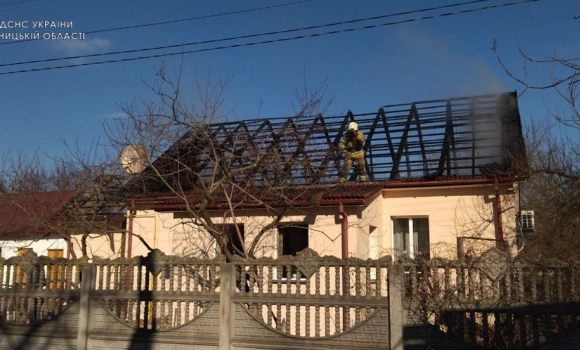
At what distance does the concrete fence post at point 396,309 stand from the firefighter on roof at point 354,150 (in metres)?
5.88

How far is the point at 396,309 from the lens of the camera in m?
5.64

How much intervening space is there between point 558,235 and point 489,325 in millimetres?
9824

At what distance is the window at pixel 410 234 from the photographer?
39.3 feet

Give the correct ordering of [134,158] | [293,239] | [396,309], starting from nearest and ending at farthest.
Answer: [396,309] < [134,158] < [293,239]

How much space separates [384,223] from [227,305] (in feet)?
21.3

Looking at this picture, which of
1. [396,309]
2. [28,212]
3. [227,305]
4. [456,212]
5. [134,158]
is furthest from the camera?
[28,212]

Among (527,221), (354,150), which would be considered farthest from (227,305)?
(527,221)

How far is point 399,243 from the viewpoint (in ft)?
40.2

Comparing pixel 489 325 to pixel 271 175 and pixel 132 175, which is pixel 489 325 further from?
pixel 132 175

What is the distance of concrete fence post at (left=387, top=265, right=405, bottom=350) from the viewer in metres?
5.60

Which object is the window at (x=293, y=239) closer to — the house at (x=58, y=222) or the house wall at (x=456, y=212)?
the house wall at (x=456, y=212)

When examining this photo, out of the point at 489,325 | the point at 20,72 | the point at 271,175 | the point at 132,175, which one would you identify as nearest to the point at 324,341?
the point at 489,325

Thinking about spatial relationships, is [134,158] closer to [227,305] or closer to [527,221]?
[227,305]

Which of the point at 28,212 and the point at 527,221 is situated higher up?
the point at 28,212
